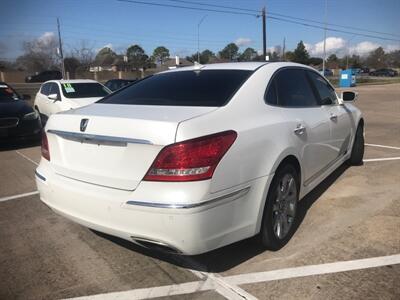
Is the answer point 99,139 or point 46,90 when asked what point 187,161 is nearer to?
point 99,139

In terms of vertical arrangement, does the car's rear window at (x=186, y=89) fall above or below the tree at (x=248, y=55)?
below

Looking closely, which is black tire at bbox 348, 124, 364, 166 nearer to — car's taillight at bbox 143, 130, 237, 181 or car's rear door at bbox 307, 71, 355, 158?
car's rear door at bbox 307, 71, 355, 158

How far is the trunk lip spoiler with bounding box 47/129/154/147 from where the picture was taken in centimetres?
281

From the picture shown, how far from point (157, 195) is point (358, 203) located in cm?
293

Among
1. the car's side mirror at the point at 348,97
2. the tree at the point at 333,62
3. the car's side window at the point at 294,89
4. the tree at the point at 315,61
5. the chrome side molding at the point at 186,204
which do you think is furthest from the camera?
the tree at the point at 333,62

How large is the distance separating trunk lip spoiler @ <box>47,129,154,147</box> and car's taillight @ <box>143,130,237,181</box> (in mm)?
160

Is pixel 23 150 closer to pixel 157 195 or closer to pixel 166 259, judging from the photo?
pixel 166 259

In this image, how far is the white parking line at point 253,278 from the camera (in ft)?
9.59

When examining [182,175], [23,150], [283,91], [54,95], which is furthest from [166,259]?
[54,95]

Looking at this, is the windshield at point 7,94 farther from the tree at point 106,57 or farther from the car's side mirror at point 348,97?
the tree at point 106,57

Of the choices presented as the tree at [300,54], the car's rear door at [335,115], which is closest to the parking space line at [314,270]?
the car's rear door at [335,115]

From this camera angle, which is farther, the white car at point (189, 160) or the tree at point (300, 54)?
the tree at point (300, 54)

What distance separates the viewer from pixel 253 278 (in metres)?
3.11

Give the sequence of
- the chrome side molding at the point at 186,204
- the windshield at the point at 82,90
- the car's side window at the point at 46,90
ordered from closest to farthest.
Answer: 1. the chrome side molding at the point at 186,204
2. the windshield at the point at 82,90
3. the car's side window at the point at 46,90
